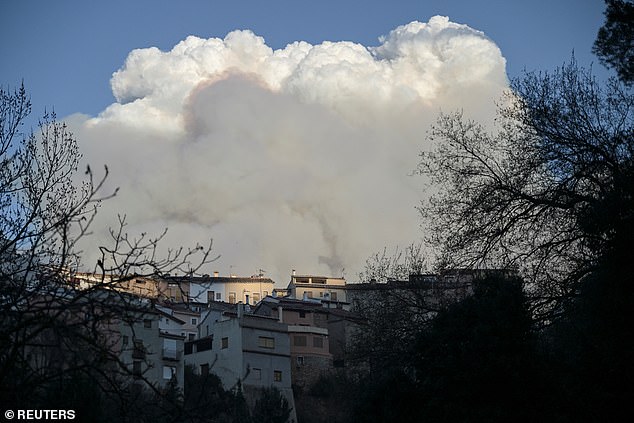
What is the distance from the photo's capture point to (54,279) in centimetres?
796

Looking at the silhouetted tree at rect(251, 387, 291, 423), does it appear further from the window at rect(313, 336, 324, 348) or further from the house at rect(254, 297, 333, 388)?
the window at rect(313, 336, 324, 348)

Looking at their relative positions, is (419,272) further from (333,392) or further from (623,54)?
(333,392)

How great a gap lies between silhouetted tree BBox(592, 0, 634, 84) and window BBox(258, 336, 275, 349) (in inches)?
1771

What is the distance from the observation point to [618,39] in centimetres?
1956

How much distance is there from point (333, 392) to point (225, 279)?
144ft

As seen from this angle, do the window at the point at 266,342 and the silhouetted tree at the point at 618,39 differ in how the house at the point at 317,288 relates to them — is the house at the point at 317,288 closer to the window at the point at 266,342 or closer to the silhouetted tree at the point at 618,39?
the window at the point at 266,342

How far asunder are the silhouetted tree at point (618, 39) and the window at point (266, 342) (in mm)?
44983

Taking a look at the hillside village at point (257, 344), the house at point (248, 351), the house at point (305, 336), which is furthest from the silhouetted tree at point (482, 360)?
the house at point (305, 336)

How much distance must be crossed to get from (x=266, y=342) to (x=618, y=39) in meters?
45.9

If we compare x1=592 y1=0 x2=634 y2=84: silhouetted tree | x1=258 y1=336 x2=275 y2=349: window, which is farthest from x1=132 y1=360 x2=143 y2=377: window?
x1=258 y1=336 x2=275 y2=349: window

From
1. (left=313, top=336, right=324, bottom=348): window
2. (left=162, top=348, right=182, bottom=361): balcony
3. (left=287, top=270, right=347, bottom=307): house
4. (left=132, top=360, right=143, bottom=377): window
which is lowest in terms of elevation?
(left=132, top=360, right=143, bottom=377): window

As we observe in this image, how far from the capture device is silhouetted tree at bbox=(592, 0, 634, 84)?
63.6ft

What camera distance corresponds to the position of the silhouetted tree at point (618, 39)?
63.6ft

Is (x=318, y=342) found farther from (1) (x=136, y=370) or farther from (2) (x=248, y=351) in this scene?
(1) (x=136, y=370)
